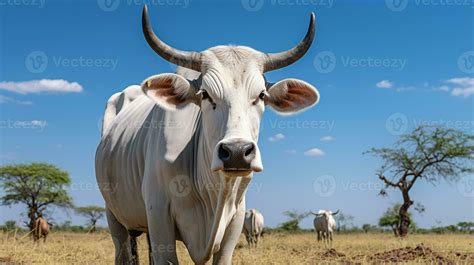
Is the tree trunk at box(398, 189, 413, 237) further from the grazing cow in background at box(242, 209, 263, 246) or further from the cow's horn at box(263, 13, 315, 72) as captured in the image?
the cow's horn at box(263, 13, 315, 72)

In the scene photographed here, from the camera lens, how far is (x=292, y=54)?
474cm

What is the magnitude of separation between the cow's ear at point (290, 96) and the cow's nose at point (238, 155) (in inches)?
34.0

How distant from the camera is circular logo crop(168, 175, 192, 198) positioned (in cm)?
477

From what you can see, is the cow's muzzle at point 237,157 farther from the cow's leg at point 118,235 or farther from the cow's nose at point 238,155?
the cow's leg at point 118,235

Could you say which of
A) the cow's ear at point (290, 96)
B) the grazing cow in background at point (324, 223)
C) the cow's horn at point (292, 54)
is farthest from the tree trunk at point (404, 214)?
the cow's horn at point (292, 54)

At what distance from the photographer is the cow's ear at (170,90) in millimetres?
4645

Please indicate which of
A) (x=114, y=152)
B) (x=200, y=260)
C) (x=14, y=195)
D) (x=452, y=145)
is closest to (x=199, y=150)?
(x=200, y=260)

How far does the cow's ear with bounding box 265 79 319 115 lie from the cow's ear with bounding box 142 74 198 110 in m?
0.62

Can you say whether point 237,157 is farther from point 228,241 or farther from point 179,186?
point 228,241

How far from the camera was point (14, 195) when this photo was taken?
3319 cm

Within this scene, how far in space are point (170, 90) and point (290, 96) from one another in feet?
3.22

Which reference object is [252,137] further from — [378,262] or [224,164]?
[378,262]

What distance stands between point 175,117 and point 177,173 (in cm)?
55

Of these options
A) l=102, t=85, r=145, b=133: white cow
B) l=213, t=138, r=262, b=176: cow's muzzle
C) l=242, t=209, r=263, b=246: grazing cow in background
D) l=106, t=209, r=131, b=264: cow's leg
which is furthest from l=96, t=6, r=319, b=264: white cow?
l=242, t=209, r=263, b=246: grazing cow in background
